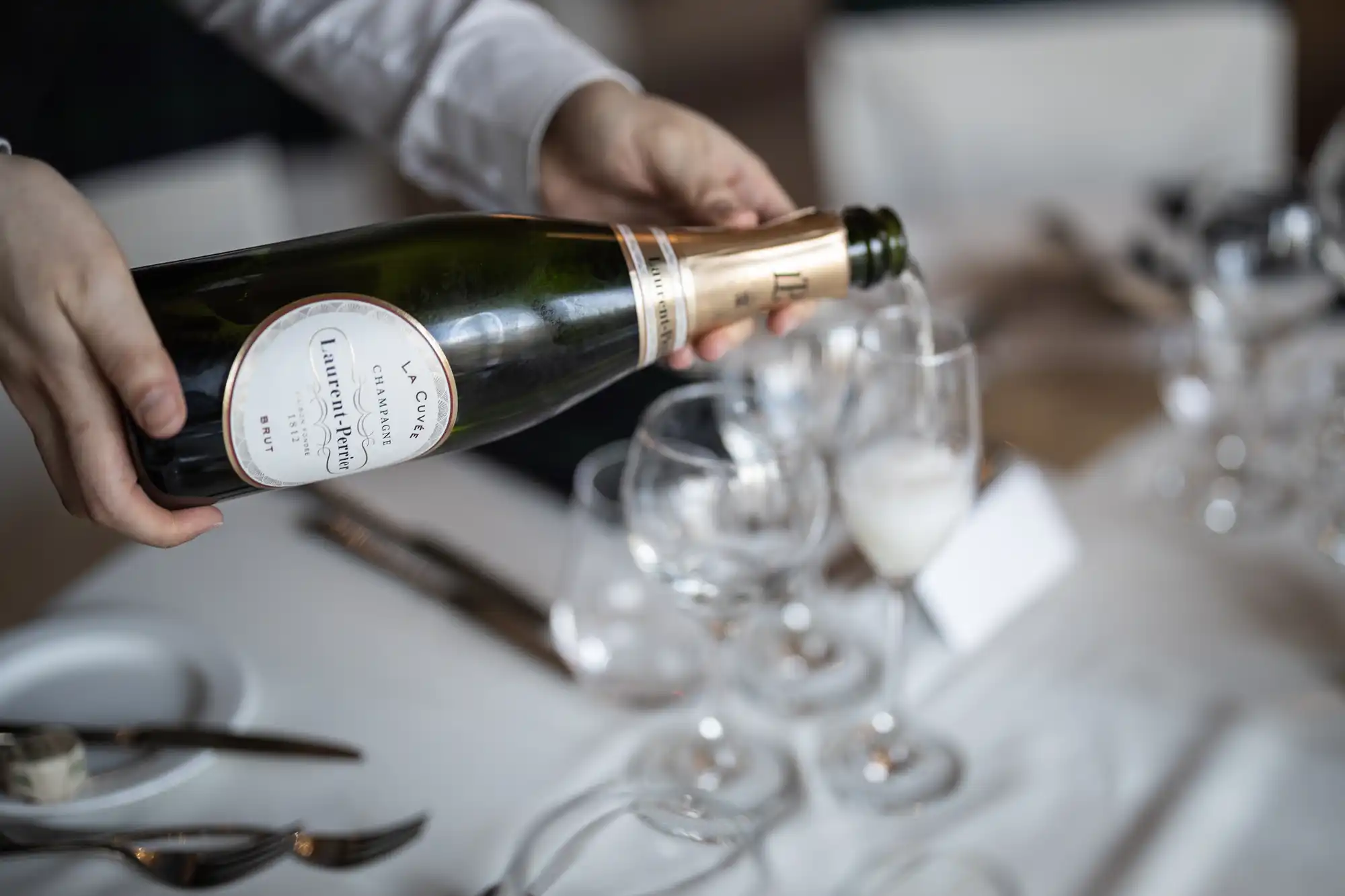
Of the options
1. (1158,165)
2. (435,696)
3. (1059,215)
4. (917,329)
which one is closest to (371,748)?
(435,696)

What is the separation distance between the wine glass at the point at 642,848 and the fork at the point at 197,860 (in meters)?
0.14

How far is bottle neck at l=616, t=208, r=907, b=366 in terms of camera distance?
605 mm

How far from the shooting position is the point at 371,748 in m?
0.64

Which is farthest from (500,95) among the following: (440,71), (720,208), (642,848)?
(642,848)

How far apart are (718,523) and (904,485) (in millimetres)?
100

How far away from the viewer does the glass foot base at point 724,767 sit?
60cm

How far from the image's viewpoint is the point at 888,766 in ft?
2.01

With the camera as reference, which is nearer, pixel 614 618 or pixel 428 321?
pixel 428 321

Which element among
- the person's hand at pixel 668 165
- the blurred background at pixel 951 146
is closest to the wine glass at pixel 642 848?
the person's hand at pixel 668 165

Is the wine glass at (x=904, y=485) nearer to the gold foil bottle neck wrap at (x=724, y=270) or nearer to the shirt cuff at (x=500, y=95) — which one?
the gold foil bottle neck wrap at (x=724, y=270)

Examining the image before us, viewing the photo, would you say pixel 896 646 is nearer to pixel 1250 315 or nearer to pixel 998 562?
pixel 998 562

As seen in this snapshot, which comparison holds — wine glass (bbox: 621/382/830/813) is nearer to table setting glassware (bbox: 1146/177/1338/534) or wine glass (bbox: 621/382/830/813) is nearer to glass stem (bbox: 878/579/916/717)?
glass stem (bbox: 878/579/916/717)

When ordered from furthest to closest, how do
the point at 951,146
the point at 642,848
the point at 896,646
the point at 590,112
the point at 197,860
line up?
the point at 951,146 → the point at 590,112 → the point at 896,646 → the point at 197,860 → the point at 642,848

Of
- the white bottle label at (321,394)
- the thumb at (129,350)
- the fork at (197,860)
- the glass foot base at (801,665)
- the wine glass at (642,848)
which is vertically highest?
the thumb at (129,350)
